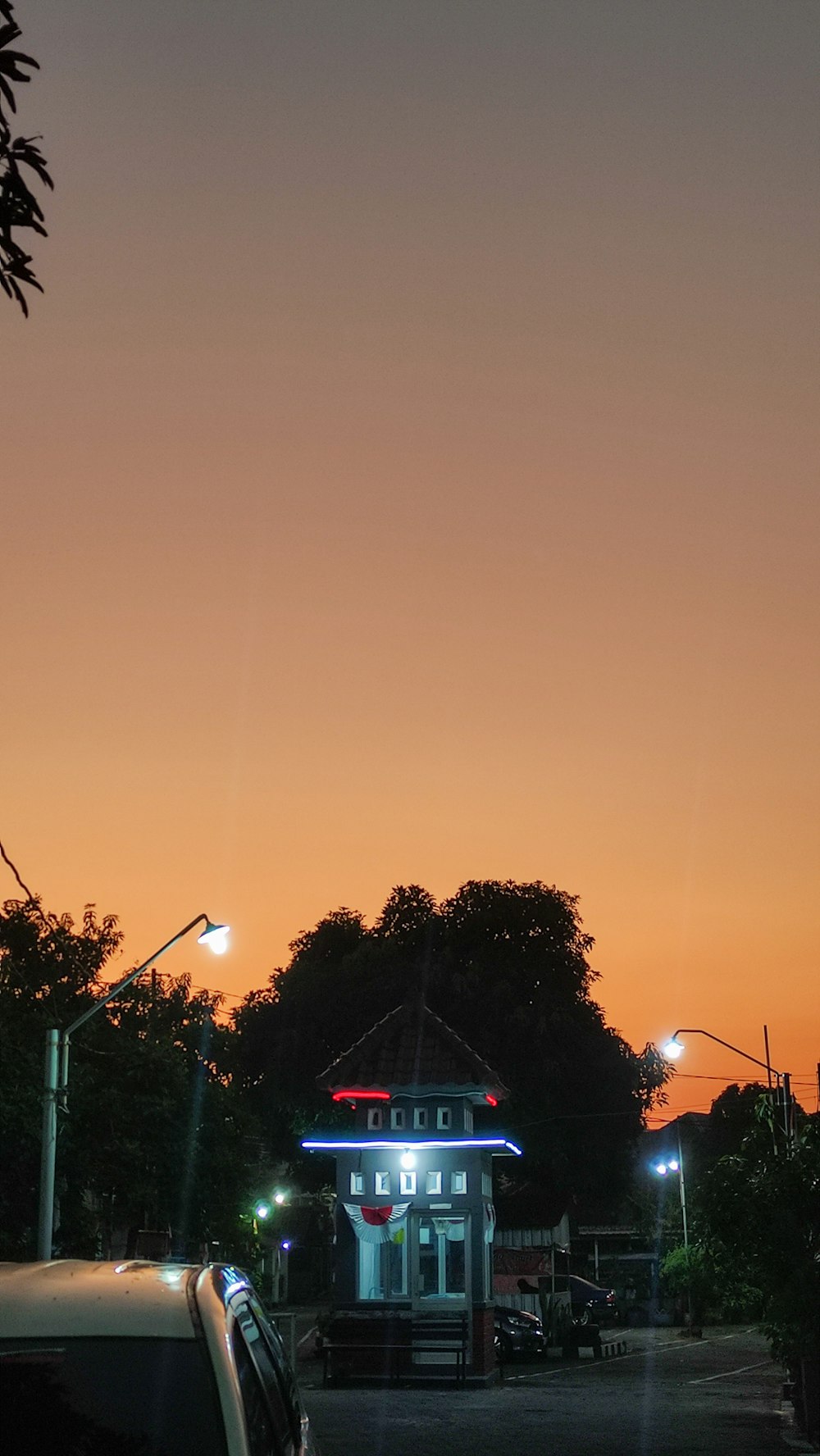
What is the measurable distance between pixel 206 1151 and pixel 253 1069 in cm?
2167

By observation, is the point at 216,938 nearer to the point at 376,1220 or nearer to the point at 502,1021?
the point at 376,1220

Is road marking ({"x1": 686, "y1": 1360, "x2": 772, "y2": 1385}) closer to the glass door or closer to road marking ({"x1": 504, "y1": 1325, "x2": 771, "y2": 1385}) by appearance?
road marking ({"x1": 504, "y1": 1325, "x2": 771, "y2": 1385})

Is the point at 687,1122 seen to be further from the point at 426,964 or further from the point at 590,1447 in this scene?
the point at 590,1447

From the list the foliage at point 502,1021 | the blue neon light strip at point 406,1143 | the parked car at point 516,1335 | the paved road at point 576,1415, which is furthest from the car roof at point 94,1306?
the foliage at point 502,1021

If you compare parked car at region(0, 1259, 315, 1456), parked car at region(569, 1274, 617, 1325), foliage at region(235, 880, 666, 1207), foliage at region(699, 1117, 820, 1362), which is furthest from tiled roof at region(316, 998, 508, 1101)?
parked car at region(0, 1259, 315, 1456)

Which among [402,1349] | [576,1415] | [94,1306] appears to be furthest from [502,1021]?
[94,1306]

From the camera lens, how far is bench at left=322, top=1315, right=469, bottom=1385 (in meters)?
28.9

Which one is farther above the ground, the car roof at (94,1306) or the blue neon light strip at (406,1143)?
the blue neon light strip at (406,1143)

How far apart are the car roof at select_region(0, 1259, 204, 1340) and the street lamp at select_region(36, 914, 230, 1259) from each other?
15.9 metres

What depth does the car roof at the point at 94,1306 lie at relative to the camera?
165 inches

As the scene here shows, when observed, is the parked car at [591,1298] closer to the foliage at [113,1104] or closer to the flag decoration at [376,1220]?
the foliage at [113,1104]

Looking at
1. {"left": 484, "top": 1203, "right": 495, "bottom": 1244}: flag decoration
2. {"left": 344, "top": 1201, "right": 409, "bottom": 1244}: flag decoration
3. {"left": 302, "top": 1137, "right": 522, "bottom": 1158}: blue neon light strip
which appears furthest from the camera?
{"left": 484, "top": 1203, "right": 495, "bottom": 1244}: flag decoration

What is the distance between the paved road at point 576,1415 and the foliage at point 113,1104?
15.8ft

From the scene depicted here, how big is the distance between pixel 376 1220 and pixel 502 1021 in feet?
73.6
